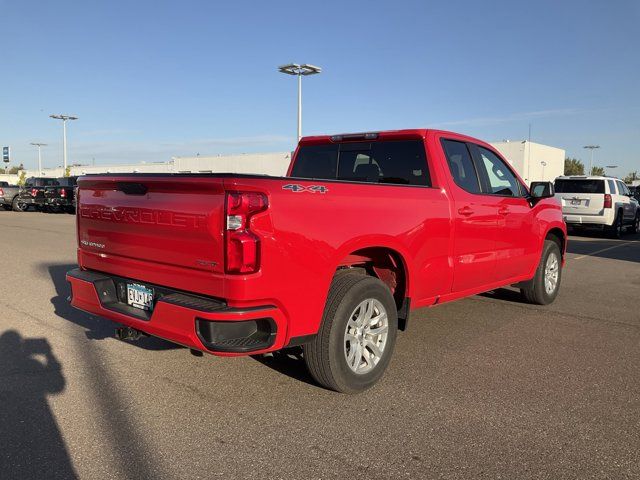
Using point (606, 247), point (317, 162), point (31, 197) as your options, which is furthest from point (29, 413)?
point (31, 197)

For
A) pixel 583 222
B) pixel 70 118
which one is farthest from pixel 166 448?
pixel 70 118

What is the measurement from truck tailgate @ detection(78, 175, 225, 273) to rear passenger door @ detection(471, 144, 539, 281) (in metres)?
3.19

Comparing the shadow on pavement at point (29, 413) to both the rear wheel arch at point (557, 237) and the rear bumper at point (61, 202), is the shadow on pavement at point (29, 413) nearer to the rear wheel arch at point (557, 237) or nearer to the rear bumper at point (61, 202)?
the rear wheel arch at point (557, 237)

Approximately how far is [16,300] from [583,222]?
50.9ft

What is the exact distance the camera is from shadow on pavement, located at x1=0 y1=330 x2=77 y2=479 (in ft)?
9.52

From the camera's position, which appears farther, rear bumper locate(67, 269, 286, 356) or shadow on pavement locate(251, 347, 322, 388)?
shadow on pavement locate(251, 347, 322, 388)

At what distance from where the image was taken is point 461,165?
17.1 feet

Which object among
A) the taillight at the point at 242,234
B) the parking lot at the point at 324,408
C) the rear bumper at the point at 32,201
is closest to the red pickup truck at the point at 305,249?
the taillight at the point at 242,234

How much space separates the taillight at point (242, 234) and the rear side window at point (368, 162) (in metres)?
2.14

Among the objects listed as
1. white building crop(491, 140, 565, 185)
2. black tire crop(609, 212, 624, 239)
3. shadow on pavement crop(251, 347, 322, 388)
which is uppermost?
white building crop(491, 140, 565, 185)

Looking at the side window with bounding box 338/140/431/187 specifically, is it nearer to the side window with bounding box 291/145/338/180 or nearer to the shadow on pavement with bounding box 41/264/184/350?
the side window with bounding box 291/145/338/180

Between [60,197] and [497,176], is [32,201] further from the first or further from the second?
[497,176]

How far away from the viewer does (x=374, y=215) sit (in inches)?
154

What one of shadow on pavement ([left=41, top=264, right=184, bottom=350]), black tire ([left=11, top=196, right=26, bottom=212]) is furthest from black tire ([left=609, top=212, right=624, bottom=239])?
black tire ([left=11, top=196, right=26, bottom=212])
